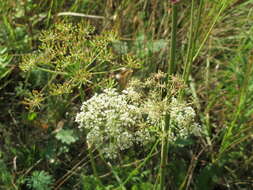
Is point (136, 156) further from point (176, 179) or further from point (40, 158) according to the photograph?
point (40, 158)

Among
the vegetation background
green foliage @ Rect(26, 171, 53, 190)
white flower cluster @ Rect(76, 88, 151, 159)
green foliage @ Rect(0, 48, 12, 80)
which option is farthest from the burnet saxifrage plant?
green foliage @ Rect(0, 48, 12, 80)

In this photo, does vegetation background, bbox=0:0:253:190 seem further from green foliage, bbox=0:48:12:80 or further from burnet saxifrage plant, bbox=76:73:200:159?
burnet saxifrage plant, bbox=76:73:200:159

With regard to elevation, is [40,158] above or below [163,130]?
below

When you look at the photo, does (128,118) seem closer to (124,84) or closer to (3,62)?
(124,84)

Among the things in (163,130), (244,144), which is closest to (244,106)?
(244,144)

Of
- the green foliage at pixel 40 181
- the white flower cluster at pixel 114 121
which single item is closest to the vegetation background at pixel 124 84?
the green foliage at pixel 40 181

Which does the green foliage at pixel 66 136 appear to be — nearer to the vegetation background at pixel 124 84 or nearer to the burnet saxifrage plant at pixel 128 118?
the vegetation background at pixel 124 84

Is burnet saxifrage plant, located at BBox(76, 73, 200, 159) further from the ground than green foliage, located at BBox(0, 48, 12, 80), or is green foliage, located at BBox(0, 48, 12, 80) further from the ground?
burnet saxifrage plant, located at BBox(76, 73, 200, 159)

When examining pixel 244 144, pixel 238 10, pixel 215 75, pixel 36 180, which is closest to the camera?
pixel 36 180
